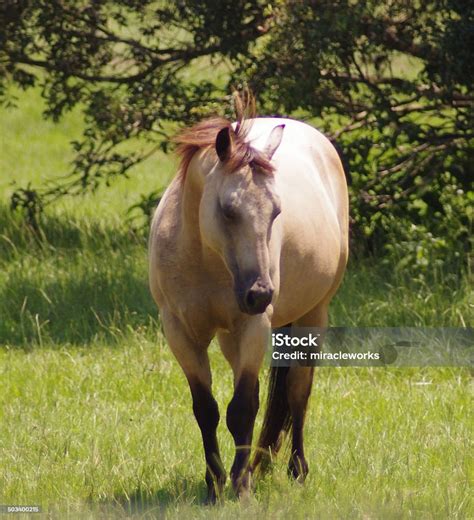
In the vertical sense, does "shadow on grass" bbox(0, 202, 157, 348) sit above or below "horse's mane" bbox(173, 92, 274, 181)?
below

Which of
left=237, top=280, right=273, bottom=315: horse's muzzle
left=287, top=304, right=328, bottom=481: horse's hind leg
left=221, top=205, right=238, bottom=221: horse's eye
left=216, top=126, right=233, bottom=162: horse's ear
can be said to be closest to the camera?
left=237, top=280, right=273, bottom=315: horse's muzzle

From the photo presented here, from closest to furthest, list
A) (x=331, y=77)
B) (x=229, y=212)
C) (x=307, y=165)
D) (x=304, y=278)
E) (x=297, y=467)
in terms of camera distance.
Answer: (x=229, y=212) → (x=304, y=278) → (x=297, y=467) → (x=307, y=165) → (x=331, y=77)

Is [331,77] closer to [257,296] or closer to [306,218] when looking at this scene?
[306,218]

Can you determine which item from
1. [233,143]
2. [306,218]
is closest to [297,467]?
→ [306,218]

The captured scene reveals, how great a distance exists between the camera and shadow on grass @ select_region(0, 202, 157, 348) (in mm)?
8039

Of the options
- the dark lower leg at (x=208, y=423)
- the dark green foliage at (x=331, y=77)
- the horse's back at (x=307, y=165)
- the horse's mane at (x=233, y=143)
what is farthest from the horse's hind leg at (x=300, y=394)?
the dark green foliage at (x=331, y=77)

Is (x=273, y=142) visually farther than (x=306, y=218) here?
No

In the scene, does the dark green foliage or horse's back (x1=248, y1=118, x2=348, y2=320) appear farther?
the dark green foliage

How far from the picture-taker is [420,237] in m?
8.66

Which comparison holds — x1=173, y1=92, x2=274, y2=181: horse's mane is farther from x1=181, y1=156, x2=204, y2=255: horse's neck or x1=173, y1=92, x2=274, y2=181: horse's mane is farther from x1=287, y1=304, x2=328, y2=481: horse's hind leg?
x1=287, y1=304, x2=328, y2=481: horse's hind leg

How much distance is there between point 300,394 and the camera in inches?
228

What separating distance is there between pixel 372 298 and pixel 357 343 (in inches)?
29.3

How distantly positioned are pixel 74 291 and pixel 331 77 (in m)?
2.40

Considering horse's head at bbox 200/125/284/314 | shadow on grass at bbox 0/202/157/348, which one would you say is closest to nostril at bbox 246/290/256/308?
horse's head at bbox 200/125/284/314
